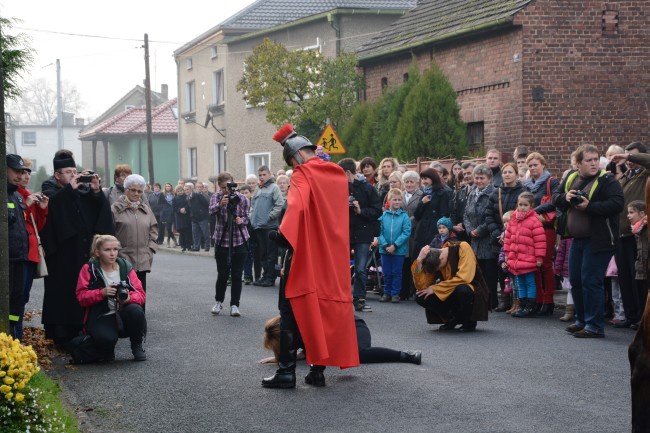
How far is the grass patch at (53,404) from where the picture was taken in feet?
22.9

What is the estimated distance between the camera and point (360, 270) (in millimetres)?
14969

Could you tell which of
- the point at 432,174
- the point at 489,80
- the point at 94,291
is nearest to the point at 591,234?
the point at 432,174

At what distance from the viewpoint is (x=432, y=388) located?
340 inches

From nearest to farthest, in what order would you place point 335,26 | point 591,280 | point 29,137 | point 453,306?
point 591,280 → point 453,306 → point 335,26 → point 29,137

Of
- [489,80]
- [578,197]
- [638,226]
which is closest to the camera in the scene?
[578,197]

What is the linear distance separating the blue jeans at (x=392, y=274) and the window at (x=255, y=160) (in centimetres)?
2615

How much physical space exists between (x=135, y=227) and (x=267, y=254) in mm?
6503

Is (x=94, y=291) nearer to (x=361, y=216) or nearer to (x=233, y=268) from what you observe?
(x=233, y=268)

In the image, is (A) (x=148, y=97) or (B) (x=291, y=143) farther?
(A) (x=148, y=97)

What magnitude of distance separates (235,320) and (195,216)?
17093 mm

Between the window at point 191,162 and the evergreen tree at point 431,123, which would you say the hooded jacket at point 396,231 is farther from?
the window at point 191,162

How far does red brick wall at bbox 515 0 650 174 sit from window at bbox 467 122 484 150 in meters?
2.04

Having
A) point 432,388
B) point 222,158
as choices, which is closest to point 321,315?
point 432,388

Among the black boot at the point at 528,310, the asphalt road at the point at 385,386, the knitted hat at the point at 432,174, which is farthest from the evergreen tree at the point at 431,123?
the asphalt road at the point at 385,386
